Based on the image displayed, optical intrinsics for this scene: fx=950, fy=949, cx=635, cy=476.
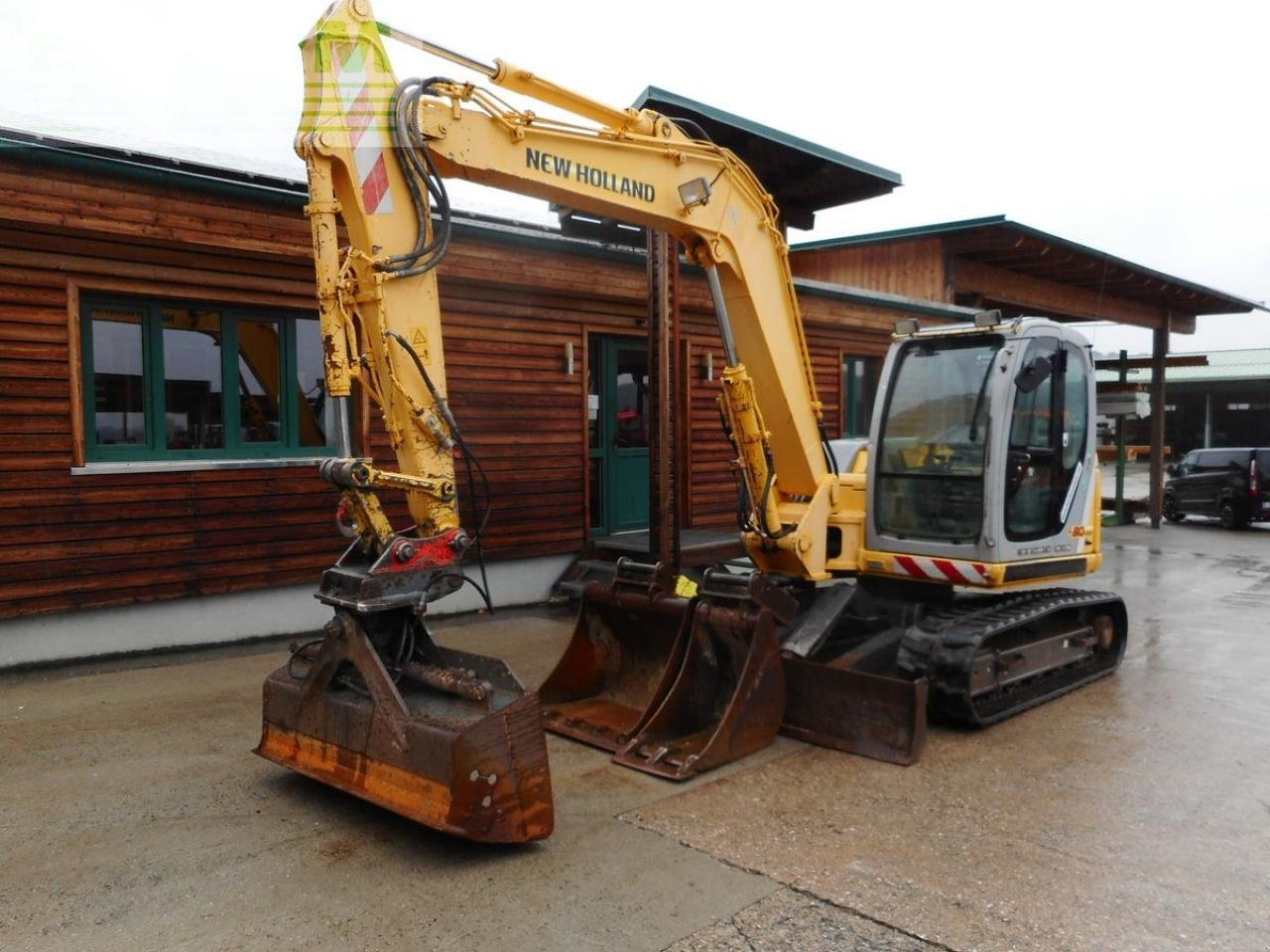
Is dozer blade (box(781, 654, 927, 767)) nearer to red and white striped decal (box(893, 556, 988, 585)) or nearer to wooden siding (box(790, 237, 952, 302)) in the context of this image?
red and white striped decal (box(893, 556, 988, 585))

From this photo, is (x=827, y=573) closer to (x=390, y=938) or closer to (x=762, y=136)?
(x=390, y=938)

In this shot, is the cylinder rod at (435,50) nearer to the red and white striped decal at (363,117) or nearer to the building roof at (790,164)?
the red and white striped decal at (363,117)

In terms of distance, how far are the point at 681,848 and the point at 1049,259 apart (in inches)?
478

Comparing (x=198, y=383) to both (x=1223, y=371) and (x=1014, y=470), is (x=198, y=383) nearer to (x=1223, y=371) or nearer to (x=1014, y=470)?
(x=1014, y=470)

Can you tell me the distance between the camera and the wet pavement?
3.19 m

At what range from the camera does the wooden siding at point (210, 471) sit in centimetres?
631

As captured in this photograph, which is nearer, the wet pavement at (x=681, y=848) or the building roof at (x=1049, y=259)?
the wet pavement at (x=681, y=848)

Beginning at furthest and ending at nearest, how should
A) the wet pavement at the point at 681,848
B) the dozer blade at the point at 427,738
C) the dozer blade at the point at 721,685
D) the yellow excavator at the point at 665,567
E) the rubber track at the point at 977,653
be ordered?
the rubber track at the point at 977,653 → the dozer blade at the point at 721,685 → the yellow excavator at the point at 665,567 → the dozer blade at the point at 427,738 → the wet pavement at the point at 681,848

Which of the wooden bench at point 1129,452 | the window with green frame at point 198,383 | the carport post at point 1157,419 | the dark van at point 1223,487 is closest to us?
the window with green frame at point 198,383

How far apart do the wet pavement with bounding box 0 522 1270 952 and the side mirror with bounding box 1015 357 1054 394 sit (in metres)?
1.97

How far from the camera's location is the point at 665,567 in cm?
554

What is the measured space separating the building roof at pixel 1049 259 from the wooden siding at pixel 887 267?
0.79ft

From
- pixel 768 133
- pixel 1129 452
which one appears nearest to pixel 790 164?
pixel 768 133

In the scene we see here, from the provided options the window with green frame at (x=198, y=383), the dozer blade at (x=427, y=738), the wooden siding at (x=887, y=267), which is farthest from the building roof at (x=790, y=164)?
the dozer blade at (x=427, y=738)
